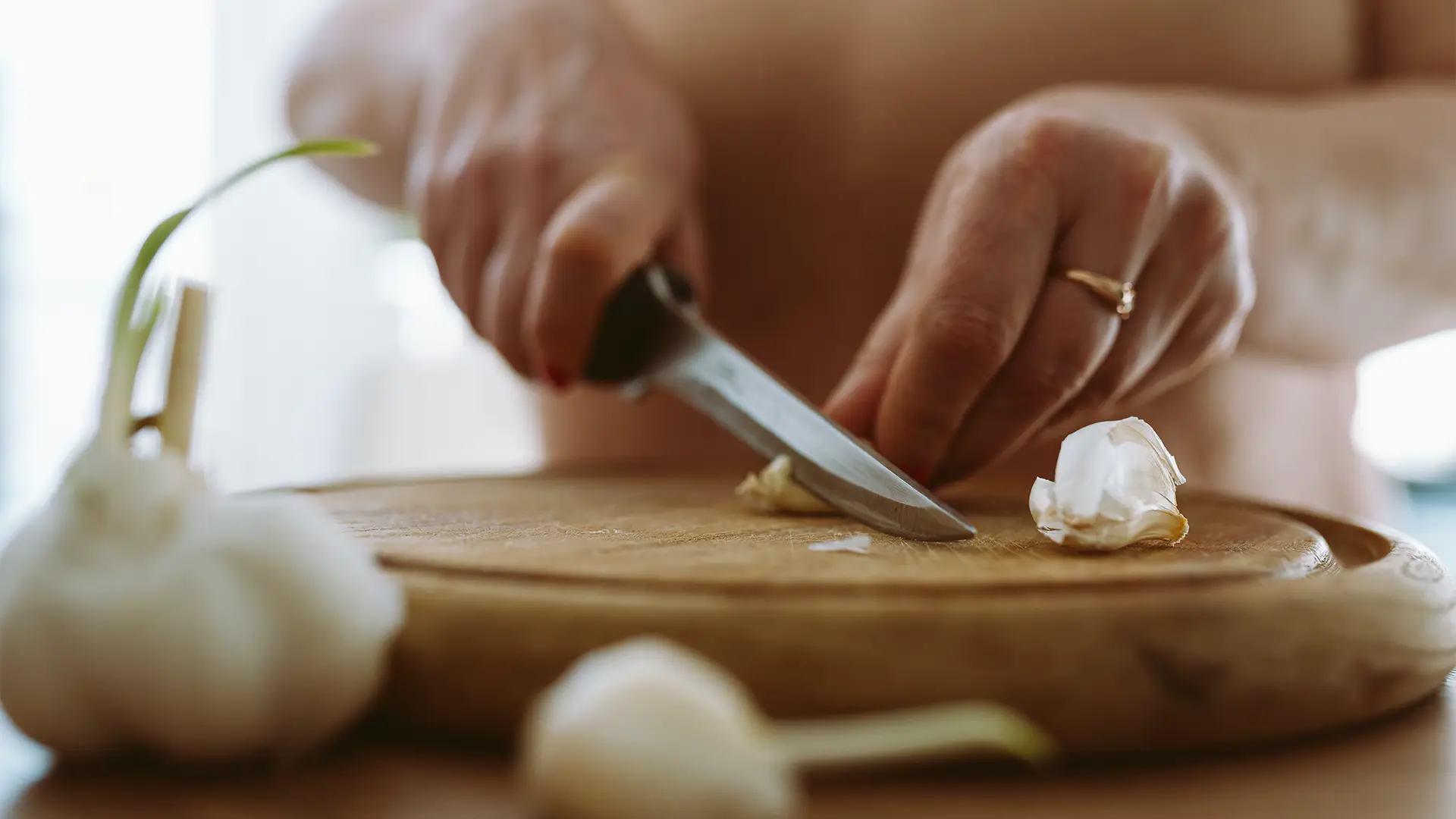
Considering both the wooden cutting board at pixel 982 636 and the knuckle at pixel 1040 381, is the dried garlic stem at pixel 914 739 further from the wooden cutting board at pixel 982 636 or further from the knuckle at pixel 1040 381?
the knuckle at pixel 1040 381

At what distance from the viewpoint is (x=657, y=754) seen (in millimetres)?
260

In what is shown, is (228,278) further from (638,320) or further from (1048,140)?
(1048,140)

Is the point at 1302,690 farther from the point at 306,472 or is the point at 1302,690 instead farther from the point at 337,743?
the point at 306,472

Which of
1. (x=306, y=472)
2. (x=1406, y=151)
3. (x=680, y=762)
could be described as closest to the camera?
(x=680, y=762)

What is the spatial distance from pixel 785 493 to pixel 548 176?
374mm

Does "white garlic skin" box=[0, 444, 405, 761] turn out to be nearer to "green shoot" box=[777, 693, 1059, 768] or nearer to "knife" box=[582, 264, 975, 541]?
"green shoot" box=[777, 693, 1059, 768]

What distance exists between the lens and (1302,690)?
364mm

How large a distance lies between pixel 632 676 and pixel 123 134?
3280 mm

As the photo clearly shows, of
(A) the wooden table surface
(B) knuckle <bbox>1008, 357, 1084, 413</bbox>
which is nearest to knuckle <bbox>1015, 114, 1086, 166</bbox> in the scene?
(B) knuckle <bbox>1008, 357, 1084, 413</bbox>

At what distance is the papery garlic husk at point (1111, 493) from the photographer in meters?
0.46

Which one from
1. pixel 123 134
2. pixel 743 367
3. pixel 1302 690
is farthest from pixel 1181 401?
pixel 123 134

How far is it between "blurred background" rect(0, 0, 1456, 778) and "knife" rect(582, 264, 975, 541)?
206 cm

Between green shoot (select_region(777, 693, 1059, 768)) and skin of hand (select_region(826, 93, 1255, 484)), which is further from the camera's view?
skin of hand (select_region(826, 93, 1255, 484))

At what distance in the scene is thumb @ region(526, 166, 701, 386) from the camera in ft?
2.52
